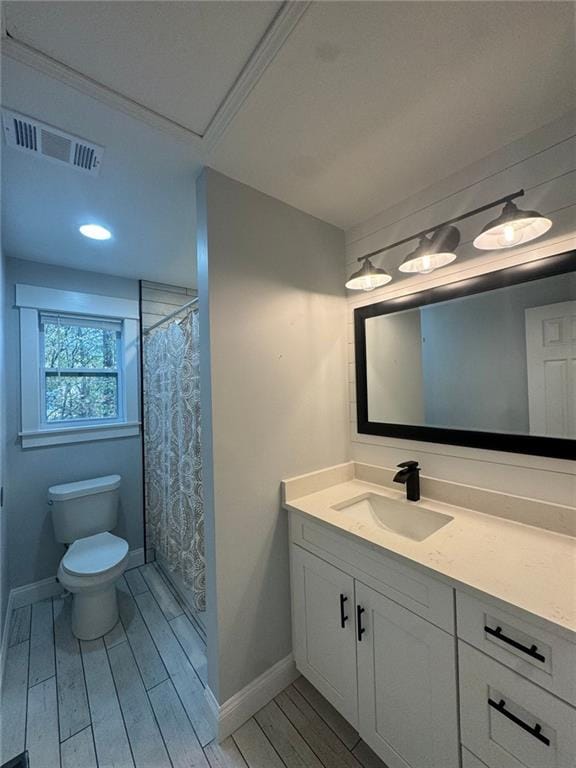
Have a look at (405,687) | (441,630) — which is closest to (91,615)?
(405,687)

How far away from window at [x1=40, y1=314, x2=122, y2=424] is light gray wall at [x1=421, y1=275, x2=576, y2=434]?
90.9 inches

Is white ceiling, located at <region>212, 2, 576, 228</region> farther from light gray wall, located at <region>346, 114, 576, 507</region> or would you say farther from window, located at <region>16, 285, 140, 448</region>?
window, located at <region>16, 285, 140, 448</region>

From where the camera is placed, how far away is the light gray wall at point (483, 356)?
1182 millimetres

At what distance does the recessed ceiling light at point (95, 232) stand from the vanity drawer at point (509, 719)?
241cm

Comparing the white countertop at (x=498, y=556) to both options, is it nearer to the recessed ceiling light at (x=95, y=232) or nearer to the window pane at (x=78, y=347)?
the recessed ceiling light at (x=95, y=232)

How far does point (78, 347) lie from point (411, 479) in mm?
2490

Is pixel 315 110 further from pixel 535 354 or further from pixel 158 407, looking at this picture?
pixel 158 407

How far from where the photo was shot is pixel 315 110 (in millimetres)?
1029

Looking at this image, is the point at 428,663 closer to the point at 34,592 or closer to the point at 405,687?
the point at 405,687

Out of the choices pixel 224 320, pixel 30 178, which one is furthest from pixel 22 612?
pixel 30 178

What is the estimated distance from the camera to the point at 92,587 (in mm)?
1702

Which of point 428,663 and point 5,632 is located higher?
point 428,663

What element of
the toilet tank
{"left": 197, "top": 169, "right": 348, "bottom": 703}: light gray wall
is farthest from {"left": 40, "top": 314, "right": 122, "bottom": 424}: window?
{"left": 197, "top": 169, "right": 348, "bottom": 703}: light gray wall

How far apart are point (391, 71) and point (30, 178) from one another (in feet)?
4.80
